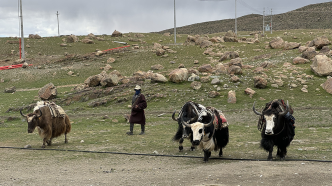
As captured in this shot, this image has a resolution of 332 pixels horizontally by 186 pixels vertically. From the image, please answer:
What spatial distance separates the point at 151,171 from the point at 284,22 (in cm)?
11996

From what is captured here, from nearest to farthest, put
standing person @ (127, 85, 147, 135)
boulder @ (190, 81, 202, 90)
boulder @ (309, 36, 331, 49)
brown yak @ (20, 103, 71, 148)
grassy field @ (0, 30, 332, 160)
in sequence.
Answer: brown yak @ (20, 103, 71, 148) → grassy field @ (0, 30, 332, 160) → standing person @ (127, 85, 147, 135) → boulder @ (190, 81, 202, 90) → boulder @ (309, 36, 331, 49)

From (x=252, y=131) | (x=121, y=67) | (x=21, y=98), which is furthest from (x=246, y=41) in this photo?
(x=252, y=131)

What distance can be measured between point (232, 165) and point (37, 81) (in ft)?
104

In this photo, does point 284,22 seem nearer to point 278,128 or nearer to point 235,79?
point 235,79

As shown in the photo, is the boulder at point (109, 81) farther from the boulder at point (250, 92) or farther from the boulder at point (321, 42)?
the boulder at point (321, 42)

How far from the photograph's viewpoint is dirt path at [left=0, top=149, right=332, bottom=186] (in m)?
7.41

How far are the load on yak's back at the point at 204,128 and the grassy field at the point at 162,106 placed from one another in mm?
701

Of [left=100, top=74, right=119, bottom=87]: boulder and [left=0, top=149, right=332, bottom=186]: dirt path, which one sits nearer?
[left=0, top=149, right=332, bottom=186]: dirt path

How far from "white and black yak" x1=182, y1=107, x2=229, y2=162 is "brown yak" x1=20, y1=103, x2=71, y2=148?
5077 mm

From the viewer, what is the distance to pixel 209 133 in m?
9.57

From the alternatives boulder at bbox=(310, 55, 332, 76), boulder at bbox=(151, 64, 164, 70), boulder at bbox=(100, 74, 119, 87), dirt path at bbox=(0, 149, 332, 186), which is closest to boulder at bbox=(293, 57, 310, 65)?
boulder at bbox=(310, 55, 332, 76)

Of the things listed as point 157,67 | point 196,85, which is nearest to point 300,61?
point 196,85

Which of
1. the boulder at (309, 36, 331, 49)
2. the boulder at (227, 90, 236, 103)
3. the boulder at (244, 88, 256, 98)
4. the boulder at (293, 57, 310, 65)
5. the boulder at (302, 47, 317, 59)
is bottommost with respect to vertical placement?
the boulder at (227, 90, 236, 103)

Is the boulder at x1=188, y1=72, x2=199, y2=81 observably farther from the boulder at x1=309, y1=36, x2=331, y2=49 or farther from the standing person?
the boulder at x1=309, y1=36, x2=331, y2=49
